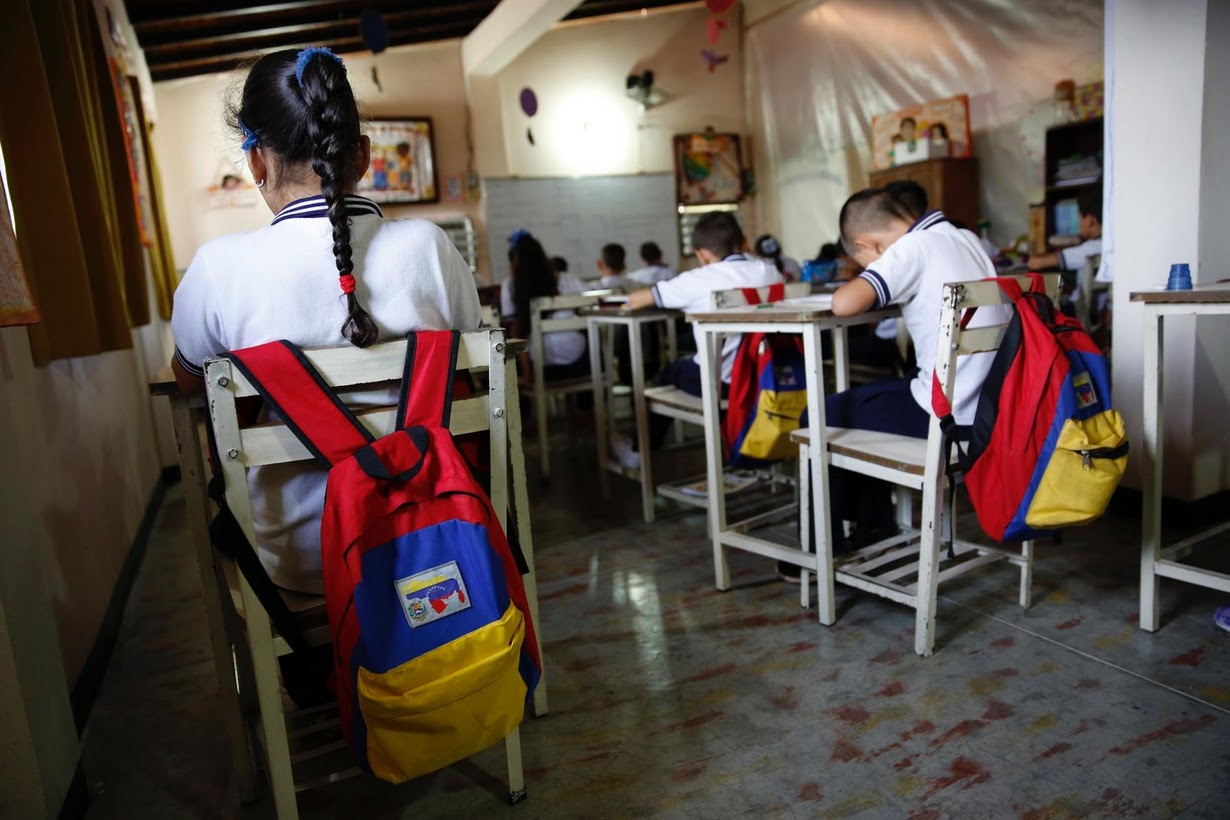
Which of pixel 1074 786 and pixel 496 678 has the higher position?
pixel 496 678

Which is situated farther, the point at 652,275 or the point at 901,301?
the point at 652,275

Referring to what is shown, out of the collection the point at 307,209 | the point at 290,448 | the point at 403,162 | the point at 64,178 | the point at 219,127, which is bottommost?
the point at 290,448

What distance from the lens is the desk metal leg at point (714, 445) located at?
2.28 meters

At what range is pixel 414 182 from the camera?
7.32 m

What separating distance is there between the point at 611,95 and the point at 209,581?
735cm

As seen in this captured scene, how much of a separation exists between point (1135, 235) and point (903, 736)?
186 cm

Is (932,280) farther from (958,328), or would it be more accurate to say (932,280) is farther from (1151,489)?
(1151,489)

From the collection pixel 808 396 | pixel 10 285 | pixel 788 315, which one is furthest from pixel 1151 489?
pixel 10 285

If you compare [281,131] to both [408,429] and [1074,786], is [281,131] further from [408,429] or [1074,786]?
[1074,786]

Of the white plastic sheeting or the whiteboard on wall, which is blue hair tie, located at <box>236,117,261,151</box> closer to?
the white plastic sheeting

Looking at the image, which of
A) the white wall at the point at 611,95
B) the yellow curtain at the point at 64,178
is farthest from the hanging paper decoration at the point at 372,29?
the yellow curtain at the point at 64,178

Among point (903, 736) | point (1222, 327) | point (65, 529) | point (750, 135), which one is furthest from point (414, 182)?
point (903, 736)

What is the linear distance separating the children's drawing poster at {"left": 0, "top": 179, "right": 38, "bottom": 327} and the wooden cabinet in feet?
18.0

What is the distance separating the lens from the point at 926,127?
626cm
